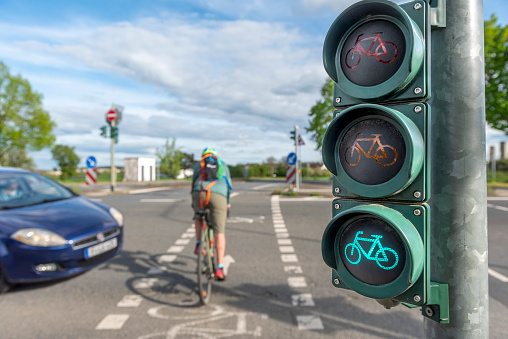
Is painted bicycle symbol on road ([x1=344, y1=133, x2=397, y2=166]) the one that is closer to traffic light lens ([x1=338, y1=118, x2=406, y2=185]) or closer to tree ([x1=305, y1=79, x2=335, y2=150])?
traffic light lens ([x1=338, y1=118, x2=406, y2=185])

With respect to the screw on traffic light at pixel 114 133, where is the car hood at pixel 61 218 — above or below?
below

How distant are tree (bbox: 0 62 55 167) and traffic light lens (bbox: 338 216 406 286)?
4546 centimetres

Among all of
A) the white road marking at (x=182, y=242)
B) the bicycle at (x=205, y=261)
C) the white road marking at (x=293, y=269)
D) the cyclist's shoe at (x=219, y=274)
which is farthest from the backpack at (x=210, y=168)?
the white road marking at (x=182, y=242)

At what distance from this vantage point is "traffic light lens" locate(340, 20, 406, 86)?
1271 mm

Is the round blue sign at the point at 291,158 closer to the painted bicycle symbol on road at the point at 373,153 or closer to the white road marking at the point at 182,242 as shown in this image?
the white road marking at the point at 182,242

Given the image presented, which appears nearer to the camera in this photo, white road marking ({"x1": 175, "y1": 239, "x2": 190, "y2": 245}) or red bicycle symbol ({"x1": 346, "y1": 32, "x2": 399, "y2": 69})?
red bicycle symbol ({"x1": 346, "y1": 32, "x2": 399, "y2": 69})

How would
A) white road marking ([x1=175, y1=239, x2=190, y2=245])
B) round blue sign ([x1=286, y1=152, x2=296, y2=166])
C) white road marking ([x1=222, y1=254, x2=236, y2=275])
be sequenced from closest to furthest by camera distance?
white road marking ([x1=222, y1=254, x2=236, y2=275])
white road marking ([x1=175, y1=239, x2=190, y2=245])
round blue sign ([x1=286, y1=152, x2=296, y2=166])

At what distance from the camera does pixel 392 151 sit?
4.08ft

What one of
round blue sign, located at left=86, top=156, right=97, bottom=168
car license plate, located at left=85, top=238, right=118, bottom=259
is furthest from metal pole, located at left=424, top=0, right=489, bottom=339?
round blue sign, located at left=86, top=156, right=97, bottom=168

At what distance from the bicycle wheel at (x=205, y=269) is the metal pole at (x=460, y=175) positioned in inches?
139

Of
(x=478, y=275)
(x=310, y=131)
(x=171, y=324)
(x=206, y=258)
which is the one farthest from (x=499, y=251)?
(x=310, y=131)

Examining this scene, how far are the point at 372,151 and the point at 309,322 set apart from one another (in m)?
3.07

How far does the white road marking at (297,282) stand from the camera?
523 cm

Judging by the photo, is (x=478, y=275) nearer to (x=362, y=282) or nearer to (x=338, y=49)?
(x=362, y=282)
